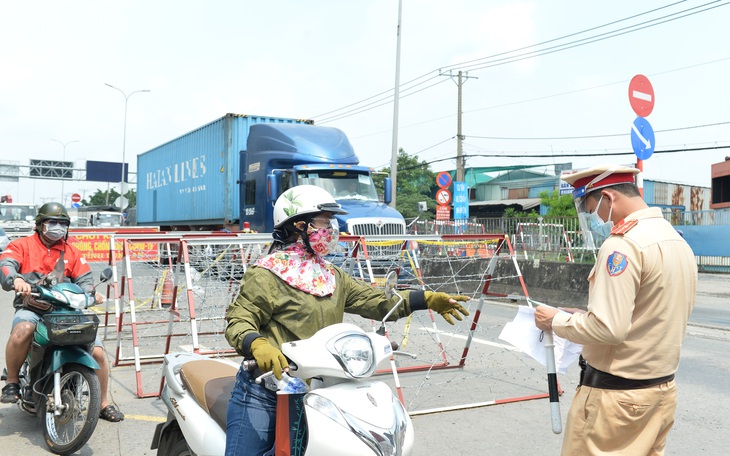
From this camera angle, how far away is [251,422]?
9.84ft

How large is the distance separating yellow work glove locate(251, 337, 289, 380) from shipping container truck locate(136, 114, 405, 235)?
11.6 m

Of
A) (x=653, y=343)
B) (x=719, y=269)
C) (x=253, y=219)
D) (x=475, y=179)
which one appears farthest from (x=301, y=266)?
(x=475, y=179)

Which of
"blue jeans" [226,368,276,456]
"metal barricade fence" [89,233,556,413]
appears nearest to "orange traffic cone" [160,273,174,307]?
"metal barricade fence" [89,233,556,413]

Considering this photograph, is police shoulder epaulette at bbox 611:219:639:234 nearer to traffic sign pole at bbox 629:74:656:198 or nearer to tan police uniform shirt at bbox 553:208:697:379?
tan police uniform shirt at bbox 553:208:697:379

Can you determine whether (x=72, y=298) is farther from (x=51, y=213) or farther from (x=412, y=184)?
(x=412, y=184)

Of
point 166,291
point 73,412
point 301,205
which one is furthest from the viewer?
point 166,291

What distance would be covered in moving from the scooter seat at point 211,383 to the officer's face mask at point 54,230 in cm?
264

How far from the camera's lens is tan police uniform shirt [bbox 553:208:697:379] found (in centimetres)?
273

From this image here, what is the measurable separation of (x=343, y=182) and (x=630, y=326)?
13.4 meters

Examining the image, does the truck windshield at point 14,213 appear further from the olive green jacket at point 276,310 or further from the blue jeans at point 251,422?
the blue jeans at point 251,422

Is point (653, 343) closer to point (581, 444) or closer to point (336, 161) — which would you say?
point (581, 444)

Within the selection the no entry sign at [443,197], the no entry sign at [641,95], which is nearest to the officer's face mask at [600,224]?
the no entry sign at [641,95]

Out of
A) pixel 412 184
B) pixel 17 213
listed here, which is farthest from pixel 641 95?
pixel 412 184

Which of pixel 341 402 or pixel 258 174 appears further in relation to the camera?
pixel 258 174
